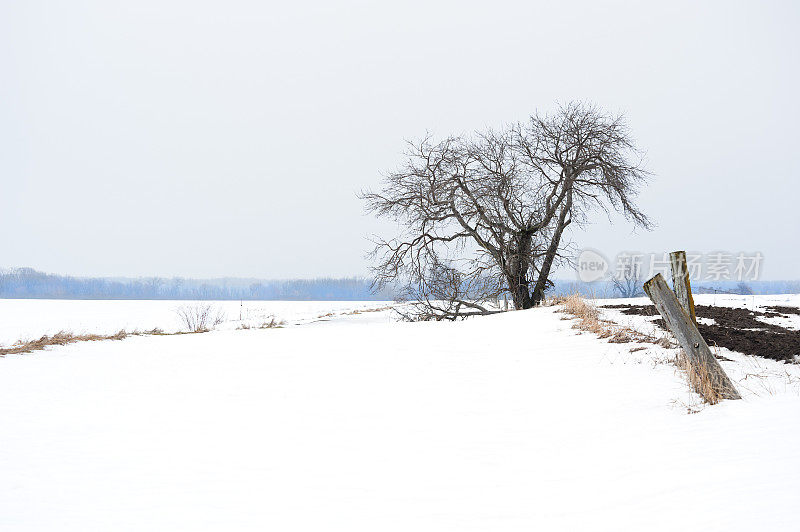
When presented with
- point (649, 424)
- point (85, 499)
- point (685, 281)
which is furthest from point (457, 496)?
point (685, 281)

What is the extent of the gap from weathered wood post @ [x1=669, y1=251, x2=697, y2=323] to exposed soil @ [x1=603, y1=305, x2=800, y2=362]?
826 mm

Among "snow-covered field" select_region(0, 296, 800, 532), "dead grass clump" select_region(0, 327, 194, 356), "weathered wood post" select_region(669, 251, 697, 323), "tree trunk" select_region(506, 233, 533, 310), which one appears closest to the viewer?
"snow-covered field" select_region(0, 296, 800, 532)

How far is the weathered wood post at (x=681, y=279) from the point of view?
696 cm

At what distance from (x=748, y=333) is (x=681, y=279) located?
6.25ft

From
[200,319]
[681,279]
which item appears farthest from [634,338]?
[200,319]

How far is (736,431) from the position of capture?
3.99 meters

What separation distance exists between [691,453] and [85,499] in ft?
13.5

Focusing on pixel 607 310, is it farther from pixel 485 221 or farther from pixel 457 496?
pixel 457 496

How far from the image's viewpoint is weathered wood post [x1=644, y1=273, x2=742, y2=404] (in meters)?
4.83

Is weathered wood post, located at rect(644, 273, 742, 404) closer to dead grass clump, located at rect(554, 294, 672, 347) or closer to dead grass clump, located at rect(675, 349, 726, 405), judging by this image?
dead grass clump, located at rect(675, 349, 726, 405)

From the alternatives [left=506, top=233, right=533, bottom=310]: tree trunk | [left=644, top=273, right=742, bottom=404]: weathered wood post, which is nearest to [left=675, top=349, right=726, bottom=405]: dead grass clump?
[left=644, top=273, right=742, bottom=404]: weathered wood post

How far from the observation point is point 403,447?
Result: 4773mm

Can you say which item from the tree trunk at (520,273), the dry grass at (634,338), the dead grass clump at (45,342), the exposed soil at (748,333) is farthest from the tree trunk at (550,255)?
the dead grass clump at (45,342)

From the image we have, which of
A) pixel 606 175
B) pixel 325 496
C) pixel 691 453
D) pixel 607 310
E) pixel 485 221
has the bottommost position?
pixel 325 496
